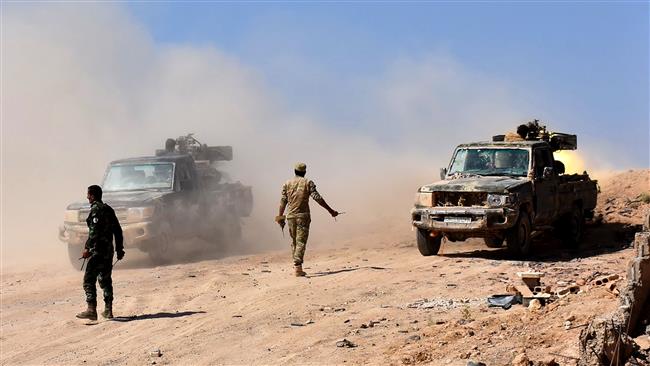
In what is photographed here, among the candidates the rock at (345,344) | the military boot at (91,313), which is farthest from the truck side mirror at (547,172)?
the military boot at (91,313)

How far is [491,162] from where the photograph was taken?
16188mm

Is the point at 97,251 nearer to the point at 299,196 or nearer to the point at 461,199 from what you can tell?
the point at 299,196

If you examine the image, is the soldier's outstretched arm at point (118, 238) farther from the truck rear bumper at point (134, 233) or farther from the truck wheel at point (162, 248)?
the truck wheel at point (162, 248)

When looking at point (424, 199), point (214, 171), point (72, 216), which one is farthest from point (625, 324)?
point (214, 171)

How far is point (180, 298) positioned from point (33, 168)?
62.3ft

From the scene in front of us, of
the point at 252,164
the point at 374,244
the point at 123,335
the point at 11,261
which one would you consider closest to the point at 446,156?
the point at 252,164

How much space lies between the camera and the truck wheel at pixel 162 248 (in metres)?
17.3

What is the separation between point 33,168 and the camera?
98.8 ft

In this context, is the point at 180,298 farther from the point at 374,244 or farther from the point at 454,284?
the point at 374,244

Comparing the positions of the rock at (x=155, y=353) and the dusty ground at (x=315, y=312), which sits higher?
the dusty ground at (x=315, y=312)

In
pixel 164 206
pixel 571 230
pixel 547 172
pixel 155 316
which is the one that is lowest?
pixel 155 316

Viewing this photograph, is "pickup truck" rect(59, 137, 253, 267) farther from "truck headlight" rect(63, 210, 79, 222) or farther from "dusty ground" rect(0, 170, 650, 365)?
"dusty ground" rect(0, 170, 650, 365)

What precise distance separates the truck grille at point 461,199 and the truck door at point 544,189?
3.66 feet

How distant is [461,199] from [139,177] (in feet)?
22.8
